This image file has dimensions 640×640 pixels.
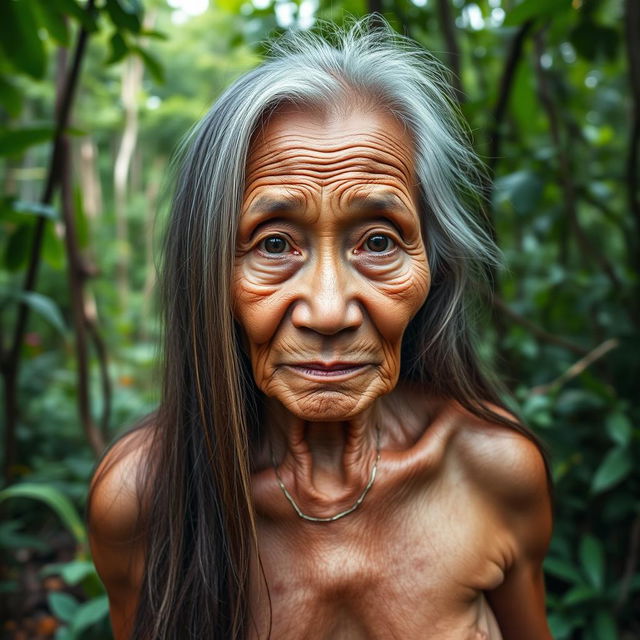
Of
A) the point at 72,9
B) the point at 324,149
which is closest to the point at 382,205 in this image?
the point at 324,149

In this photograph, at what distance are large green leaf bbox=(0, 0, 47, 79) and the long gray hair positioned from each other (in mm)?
753

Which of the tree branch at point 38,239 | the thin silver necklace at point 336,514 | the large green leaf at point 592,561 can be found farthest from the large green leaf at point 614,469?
the tree branch at point 38,239

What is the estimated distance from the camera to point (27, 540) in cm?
253

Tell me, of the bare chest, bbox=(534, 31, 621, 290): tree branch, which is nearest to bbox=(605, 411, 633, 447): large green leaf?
bbox=(534, 31, 621, 290): tree branch

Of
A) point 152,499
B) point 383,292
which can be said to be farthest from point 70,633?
point 383,292

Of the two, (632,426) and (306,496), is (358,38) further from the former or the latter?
(632,426)

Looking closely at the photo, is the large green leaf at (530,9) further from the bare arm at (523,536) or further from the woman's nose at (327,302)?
the bare arm at (523,536)

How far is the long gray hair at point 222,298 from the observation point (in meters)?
1.17

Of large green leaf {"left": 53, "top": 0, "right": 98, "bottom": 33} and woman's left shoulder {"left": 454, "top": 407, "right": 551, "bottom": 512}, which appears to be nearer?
woman's left shoulder {"left": 454, "top": 407, "right": 551, "bottom": 512}

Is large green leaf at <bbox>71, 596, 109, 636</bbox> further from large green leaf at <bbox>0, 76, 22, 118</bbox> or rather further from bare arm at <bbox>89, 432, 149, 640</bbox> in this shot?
large green leaf at <bbox>0, 76, 22, 118</bbox>

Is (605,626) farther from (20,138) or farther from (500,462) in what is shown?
(20,138)

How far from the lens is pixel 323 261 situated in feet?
3.69

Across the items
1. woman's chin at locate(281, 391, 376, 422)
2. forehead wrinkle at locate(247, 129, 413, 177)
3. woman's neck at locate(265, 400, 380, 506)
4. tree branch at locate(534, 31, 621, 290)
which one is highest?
tree branch at locate(534, 31, 621, 290)

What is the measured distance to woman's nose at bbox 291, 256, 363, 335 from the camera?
109 cm
